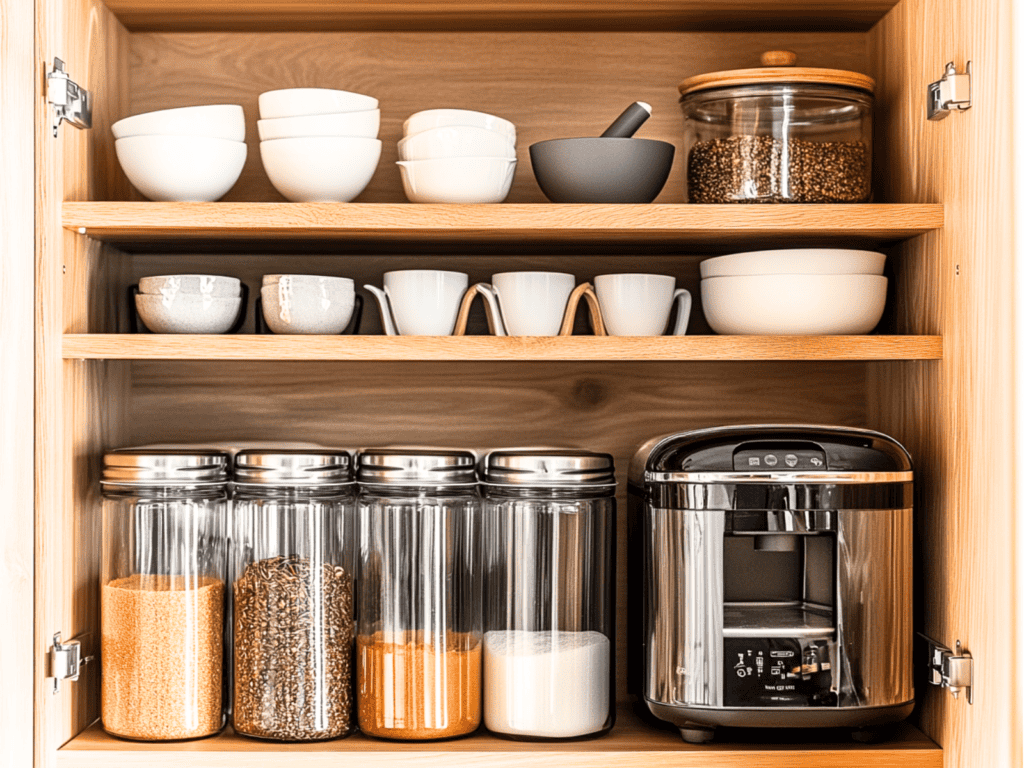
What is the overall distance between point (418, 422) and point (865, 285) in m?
0.64

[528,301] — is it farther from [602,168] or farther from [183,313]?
[183,313]

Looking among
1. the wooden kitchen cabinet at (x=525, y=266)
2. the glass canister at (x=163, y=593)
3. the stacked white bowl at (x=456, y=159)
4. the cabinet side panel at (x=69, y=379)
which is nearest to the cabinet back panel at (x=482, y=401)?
the wooden kitchen cabinet at (x=525, y=266)

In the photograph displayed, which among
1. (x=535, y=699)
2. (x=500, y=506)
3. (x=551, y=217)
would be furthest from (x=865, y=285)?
(x=535, y=699)

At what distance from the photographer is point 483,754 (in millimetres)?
1163

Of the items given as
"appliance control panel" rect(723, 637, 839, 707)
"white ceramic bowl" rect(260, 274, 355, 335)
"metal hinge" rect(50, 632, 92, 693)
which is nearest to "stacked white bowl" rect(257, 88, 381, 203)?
"white ceramic bowl" rect(260, 274, 355, 335)

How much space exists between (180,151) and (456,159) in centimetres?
33

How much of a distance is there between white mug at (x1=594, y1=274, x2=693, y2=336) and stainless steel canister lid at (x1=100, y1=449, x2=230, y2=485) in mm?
520

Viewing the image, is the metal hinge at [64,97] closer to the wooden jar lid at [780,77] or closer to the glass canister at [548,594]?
the glass canister at [548,594]

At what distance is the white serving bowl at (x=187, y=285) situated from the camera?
1.21 metres

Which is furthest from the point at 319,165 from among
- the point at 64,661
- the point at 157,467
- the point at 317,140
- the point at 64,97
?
the point at 64,661

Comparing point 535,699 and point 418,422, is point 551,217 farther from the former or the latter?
point 535,699

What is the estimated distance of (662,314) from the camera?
4.14 ft

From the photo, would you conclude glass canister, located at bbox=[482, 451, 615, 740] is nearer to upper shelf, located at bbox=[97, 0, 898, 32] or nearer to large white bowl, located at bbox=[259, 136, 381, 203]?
large white bowl, located at bbox=[259, 136, 381, 203]

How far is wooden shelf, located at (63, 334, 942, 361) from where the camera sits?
1.18m
